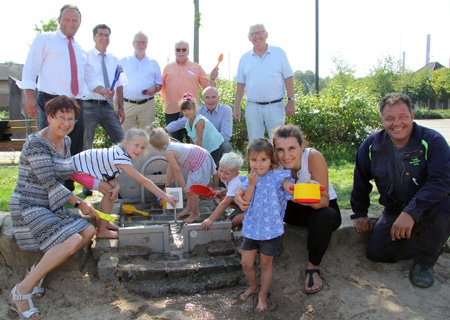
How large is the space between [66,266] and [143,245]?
62 centimetres

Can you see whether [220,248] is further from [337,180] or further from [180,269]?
[337,180]

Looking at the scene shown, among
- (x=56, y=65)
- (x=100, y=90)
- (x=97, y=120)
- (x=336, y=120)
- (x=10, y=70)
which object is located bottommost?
(x=336, y=120)

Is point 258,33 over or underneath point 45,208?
over

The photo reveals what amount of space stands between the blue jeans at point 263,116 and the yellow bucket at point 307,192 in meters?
2.72

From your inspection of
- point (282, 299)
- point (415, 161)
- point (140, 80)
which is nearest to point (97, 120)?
point (140, 80)

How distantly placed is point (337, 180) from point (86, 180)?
402 cm

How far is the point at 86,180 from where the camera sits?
362cm

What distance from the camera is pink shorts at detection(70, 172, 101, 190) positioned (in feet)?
11.7

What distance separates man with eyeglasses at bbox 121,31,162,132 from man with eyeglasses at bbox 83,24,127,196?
1.51 feet

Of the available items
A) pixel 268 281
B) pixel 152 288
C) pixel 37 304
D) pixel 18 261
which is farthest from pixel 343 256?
pixel 18 261

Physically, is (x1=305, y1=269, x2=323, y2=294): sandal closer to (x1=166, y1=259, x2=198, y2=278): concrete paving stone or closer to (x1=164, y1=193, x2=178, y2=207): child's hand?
(x1=166, y1=259, x2=198, y2=278): concrete paving stone

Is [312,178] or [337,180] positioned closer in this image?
[312,178]

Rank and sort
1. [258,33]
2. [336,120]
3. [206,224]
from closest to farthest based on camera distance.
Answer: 1. [206,224]
2. [258,33]
3. [336,120]

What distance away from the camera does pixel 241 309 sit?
2938mm
